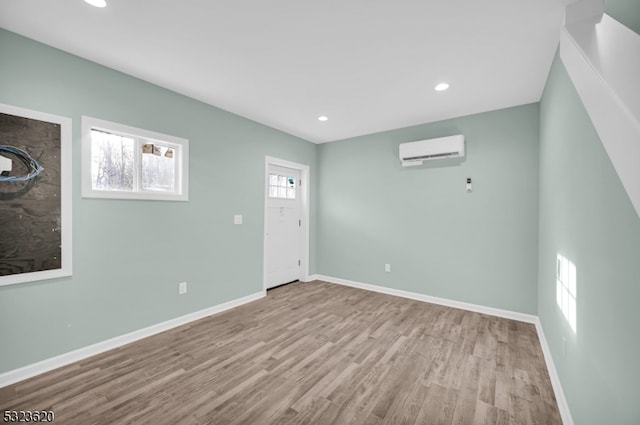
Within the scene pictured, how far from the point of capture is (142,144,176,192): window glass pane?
9.43 feet

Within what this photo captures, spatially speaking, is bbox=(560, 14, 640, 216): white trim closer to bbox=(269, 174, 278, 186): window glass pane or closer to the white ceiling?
the white ceiling

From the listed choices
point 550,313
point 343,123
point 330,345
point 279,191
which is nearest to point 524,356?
point 550,313

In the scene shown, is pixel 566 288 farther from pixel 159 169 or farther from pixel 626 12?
pixel 159 169

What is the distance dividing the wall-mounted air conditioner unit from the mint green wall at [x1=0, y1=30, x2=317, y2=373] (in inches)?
88.2

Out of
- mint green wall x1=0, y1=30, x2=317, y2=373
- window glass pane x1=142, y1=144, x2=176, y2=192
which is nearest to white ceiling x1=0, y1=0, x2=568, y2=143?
mint green wall x1=0, y1=30, x2=317, y2=373

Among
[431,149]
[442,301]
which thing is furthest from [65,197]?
[442,301]

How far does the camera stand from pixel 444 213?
3809mm

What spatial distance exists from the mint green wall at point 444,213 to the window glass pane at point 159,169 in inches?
110

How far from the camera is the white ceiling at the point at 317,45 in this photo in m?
1.79

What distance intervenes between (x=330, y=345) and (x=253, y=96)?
292cm

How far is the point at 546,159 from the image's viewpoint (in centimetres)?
→ 266

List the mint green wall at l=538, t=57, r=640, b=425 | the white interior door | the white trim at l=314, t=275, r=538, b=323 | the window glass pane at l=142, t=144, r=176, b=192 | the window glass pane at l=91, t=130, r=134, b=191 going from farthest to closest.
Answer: the white interior door
the white trim at l=314, t=275, r=538, b=323
the window glass pane at l=142, t=144, r=176, b=192
the window glass pane at l=91, t=130, r=134, b=191
the mint green wall at l=538, t=57, r=640, b=425

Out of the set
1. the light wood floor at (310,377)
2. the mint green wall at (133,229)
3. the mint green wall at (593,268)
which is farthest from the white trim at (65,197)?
the mint green wall at (593,268)

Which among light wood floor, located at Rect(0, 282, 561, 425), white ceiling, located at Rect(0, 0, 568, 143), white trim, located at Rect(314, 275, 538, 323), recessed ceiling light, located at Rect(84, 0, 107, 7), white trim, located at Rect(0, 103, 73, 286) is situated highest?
recessed ceiling light, located at Rect(84, 0, 107, 7)
